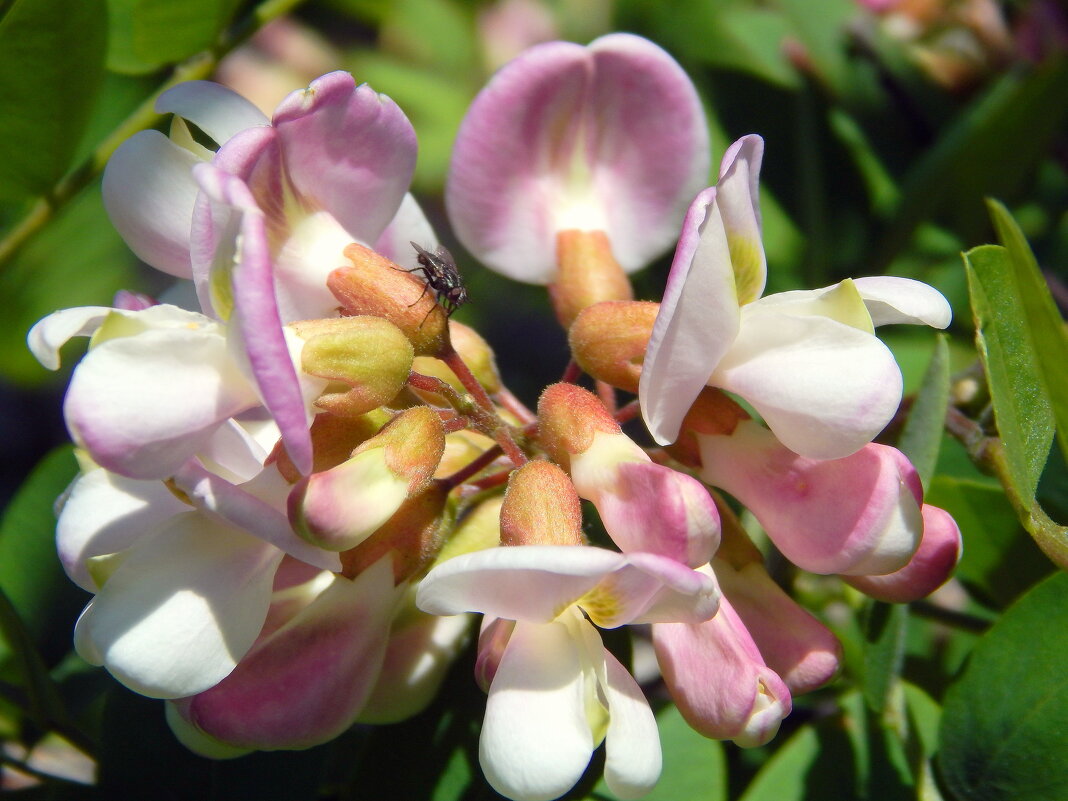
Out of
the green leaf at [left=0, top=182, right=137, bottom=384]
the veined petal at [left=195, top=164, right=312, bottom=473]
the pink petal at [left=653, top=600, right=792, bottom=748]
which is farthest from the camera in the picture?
the green leaf at [left=0, top=182, right=137, bottom=384]

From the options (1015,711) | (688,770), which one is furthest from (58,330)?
(1015,711)

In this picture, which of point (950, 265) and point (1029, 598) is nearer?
point (1029, 598)

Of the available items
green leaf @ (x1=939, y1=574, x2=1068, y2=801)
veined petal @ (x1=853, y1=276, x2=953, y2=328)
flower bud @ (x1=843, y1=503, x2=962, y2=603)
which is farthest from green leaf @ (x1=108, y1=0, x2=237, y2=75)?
green leaf @ (x1=939, y1=574, x2=1068, y2=801)

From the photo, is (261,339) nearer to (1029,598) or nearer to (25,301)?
(1029,598)

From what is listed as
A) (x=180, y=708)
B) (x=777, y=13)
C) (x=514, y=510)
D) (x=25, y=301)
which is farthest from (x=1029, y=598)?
(x=25, y=301)

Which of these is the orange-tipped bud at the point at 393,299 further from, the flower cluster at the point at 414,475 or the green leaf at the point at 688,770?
the green leaf at the point at 688,770

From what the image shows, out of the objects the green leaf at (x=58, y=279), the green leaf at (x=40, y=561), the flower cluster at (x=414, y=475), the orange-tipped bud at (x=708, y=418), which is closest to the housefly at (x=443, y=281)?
the flower cluster at (x=414, y=475)

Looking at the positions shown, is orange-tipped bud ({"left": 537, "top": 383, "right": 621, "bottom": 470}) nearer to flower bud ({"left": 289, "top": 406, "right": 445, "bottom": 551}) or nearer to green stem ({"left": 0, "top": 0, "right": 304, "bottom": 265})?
flower bud ({"left": 289, "top": 406, "right": 445, "bottom": 551})
